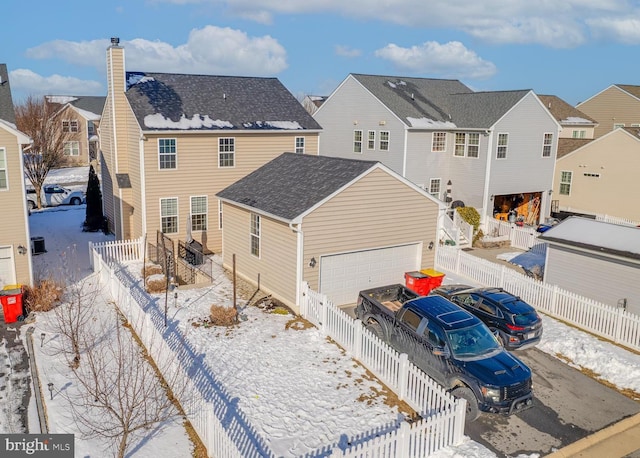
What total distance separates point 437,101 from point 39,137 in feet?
107

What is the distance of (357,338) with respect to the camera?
13.7 m

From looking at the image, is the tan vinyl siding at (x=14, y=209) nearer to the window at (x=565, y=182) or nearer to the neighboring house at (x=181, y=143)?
the neighboring house at (x=181, y=143)

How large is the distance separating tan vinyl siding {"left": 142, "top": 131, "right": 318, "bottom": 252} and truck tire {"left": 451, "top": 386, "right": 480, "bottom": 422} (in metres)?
15.4

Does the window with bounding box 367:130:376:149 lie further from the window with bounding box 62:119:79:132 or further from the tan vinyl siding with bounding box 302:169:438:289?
the window with bounding box 62:119:79:132

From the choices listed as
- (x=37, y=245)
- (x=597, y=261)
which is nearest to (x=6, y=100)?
(x=37, y=245)

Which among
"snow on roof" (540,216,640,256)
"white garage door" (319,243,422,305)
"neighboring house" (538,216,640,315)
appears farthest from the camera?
"white garage door" (319,243,422,305)

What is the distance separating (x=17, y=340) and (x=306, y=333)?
8.26 metres

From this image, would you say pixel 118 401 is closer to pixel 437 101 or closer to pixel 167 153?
Result: pixel 167 153

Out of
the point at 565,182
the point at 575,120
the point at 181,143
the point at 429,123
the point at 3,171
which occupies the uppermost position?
the point at 575,120

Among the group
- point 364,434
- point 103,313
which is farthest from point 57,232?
point 364,434

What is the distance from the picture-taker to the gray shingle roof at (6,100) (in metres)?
17.0

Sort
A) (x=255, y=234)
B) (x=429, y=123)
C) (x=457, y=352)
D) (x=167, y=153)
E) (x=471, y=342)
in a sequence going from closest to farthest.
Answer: (x=457, y=352), (x=471, y=342), (x=255, y=234), (x=167, y=153), (x=429, y=123)

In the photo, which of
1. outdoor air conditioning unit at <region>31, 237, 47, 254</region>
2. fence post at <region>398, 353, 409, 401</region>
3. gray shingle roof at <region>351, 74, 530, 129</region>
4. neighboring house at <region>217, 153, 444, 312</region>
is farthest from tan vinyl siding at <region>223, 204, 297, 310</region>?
gray shingle roof at <region>351, 74, 530, 129</region>

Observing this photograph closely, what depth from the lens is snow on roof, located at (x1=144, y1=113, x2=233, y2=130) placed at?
22.2 meters
